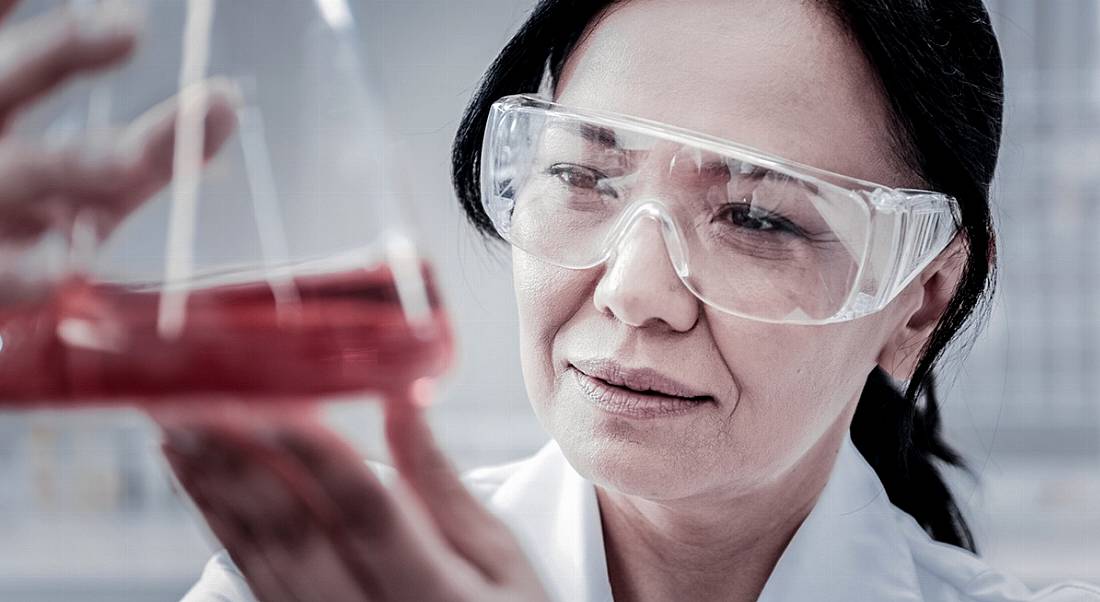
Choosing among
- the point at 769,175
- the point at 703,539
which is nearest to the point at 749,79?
the point at 769,175

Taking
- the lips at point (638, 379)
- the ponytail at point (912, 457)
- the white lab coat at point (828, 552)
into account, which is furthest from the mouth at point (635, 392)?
the ponytail at point (912, 457)

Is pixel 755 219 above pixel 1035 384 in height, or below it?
above

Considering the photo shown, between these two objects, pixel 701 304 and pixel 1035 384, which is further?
pixel 1035 384

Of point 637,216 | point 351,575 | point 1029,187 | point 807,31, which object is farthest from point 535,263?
point 1029,187

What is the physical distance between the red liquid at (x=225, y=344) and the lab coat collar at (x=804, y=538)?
66 cm

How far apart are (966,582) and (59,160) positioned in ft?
3.38

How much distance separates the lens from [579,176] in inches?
30.8

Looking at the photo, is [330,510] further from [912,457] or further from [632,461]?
[912,457]

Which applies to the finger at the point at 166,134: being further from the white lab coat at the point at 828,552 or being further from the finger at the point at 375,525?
the white lab coat at the point at 828,552

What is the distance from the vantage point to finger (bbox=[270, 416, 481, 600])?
0.27m

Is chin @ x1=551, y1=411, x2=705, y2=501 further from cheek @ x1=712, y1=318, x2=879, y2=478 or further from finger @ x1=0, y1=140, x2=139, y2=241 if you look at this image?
finger @ x1=0, y1=140, x2=139, y2=241

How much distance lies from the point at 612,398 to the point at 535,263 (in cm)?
13

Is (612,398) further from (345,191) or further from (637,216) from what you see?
(345,191)

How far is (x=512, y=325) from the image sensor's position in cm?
127
